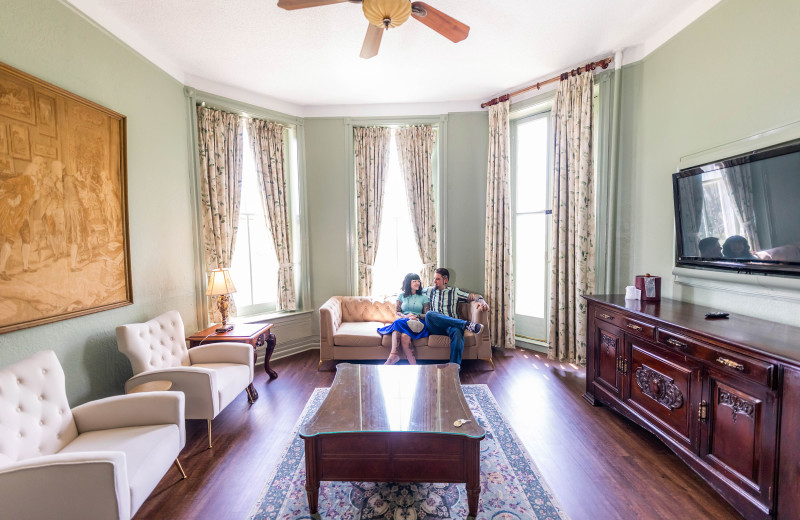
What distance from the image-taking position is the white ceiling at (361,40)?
8.80 feet

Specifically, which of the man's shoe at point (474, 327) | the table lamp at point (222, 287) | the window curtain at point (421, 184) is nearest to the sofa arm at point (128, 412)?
the table lamp at point (222, 287)

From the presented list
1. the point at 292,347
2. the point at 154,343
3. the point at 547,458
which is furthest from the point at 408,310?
the point at 154,343

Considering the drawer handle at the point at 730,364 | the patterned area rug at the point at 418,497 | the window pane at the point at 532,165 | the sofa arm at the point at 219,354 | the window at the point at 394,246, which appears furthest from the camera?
the window at the point at 394,246

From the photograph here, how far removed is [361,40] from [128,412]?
341cm

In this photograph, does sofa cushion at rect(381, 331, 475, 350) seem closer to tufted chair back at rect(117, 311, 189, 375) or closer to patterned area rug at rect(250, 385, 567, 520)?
patterned area rug at rect(250, 385, 567, 520)

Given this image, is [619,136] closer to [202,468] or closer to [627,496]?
[627,496]

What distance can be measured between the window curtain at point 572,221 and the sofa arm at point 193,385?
3637 millimetres

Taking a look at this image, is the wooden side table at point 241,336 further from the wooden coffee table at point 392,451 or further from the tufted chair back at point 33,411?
the wooden coffee table at point 392,451

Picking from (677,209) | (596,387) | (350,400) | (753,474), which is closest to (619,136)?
(677,209)

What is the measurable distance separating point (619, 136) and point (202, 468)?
470cm

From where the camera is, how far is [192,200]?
3.72 metres

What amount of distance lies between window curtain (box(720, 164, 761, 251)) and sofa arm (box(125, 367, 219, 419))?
380 cm

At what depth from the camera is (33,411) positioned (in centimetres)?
173

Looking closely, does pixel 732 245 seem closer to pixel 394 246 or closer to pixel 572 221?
pixel 572 221
